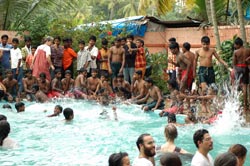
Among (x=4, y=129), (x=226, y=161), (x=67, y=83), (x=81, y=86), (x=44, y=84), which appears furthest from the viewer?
(x=67, y=83)

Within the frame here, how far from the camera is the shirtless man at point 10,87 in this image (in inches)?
595

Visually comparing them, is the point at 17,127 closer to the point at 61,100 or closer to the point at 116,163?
the point at 61,100

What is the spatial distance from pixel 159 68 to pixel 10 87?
4.81m

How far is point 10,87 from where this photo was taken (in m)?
15.4

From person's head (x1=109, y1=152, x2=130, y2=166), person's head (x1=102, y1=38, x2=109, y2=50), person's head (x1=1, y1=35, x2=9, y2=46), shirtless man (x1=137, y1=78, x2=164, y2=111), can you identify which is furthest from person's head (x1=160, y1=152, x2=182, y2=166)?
person's head (x1=1, y1=35, x2=9, y2=46)

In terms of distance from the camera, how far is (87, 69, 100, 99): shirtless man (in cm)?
1511

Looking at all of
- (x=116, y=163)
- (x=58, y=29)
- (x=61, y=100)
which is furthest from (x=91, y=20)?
(x=116, y=163)

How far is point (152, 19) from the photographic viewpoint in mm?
19188

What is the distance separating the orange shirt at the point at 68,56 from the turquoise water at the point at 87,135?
2344 millimetres

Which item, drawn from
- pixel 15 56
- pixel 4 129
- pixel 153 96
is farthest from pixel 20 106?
pixel 4 129

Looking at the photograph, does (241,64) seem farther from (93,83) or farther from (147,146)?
(147,146)

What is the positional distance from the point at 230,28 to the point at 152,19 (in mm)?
4097

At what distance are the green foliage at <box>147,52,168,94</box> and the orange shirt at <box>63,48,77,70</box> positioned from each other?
2.51m

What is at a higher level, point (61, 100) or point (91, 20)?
point (91, 20)
